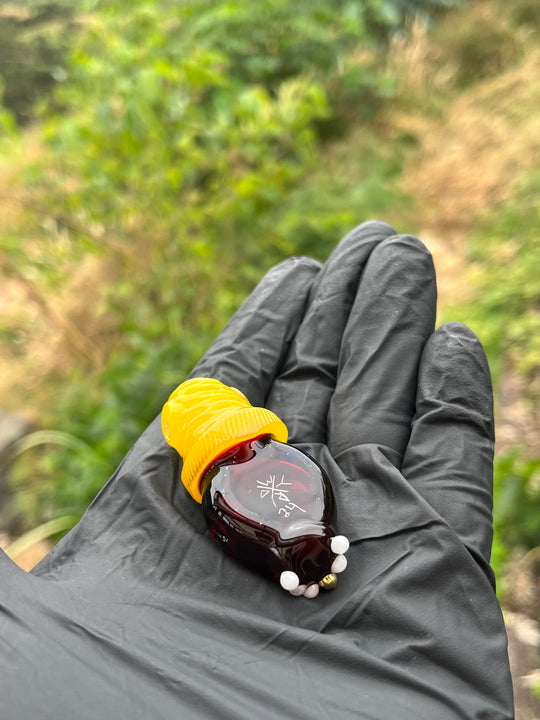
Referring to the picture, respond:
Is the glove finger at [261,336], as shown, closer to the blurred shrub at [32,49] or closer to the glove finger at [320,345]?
the glove finger at [320,345]

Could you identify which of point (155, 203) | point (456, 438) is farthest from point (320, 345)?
point (155, 203)

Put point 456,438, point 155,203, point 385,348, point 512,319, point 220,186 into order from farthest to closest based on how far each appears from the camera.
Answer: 1. point 220,186
2. point 155,203
3. point 512,319
4. point 385,348
5. point 456,438

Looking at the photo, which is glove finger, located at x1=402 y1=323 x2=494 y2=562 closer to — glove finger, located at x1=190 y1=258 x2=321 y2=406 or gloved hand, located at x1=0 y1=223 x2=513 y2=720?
gloved hand, located at x1=0 y1=223 x2=513 y2=720

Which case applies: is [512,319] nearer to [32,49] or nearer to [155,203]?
[155,203]

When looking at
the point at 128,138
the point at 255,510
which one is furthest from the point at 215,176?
the point at 255,510

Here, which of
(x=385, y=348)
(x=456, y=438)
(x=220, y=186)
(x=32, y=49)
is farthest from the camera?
(x=32, y=49)


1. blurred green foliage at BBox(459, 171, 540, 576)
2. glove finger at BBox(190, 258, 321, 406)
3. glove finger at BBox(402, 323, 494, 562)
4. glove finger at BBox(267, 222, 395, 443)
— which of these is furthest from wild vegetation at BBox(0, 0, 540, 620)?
glove finger at BBox(190, 258, 321, 406)

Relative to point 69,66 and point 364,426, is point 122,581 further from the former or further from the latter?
point 69,66
